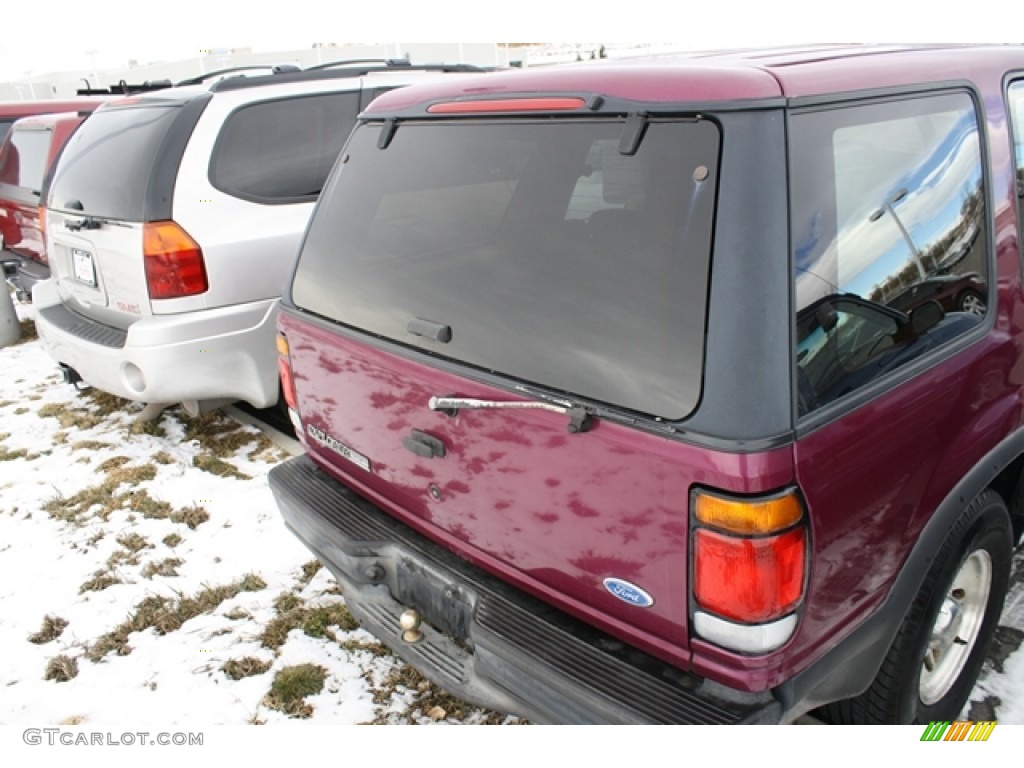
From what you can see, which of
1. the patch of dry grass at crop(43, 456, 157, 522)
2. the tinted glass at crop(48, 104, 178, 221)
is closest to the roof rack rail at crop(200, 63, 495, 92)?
the tinted glass at crop(48, 104, 178, 221)

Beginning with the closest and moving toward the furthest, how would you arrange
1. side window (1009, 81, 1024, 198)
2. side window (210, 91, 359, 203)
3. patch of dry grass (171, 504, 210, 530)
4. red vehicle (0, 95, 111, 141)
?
1. side window (1009, 81, 1024, 198)
2. patch of dry grass (171, 504, 210, 530)
3. side window (210, 91, 359, 203)
4. red vehicle (0, 95, 111, 141)

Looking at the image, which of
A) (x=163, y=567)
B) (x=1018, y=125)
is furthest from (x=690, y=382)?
(x=163, y=567)

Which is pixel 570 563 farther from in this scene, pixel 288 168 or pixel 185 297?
pixel 288 168

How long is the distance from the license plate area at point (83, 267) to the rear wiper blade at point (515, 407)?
3155 millimetres

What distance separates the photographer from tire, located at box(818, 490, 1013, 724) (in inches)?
78.5

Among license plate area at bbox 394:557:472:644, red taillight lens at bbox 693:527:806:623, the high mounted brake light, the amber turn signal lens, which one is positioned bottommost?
license plate area at bbox 394:557:472:644

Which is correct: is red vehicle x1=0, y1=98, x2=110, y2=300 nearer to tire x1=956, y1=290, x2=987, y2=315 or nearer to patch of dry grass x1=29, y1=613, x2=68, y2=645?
patch of dry grass x1=29, y1=613, x2=68, y2=645

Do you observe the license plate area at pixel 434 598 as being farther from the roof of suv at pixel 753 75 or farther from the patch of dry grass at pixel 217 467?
the patch of dry grass at pixel 217 467

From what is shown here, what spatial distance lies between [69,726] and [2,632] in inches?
30.4

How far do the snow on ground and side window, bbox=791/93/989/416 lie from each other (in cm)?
140

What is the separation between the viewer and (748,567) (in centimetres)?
152

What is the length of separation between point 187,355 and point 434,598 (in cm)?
243

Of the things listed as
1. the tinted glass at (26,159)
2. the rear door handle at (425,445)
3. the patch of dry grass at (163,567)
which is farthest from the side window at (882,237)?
the tinted glass at (26,159)

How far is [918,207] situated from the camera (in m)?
1.91
